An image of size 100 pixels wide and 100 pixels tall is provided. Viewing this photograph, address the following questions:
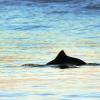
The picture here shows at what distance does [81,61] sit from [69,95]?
709 cm

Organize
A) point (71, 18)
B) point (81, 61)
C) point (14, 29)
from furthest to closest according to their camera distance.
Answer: point (71, 18), point (14, 29), point (81, 61)

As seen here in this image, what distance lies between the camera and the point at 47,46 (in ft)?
101

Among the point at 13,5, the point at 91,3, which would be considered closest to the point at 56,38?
the point at 91,3

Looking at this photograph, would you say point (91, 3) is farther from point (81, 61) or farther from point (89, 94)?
point (89, 94)

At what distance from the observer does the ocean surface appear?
59.0ft

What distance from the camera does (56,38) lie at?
3475 centimetres

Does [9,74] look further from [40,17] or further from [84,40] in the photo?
[40,17]

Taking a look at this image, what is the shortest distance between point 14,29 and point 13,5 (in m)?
20.0

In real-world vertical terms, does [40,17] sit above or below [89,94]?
above

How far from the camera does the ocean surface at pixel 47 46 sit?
1798cm

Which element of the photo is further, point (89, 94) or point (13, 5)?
point (13, 5)

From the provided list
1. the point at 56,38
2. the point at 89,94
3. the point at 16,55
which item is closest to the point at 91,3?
the point at 56,38

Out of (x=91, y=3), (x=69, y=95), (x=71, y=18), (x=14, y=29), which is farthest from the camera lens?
(x=91, y=3)

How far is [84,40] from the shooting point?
109 feet
